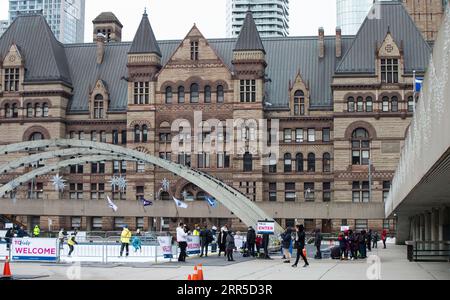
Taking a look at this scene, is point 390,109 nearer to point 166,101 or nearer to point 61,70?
point 166,101

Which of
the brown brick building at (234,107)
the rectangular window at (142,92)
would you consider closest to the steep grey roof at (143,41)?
the brown brick building at (234,107)

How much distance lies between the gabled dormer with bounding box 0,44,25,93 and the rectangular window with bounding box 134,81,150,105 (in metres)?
12.6

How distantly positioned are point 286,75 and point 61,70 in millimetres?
24159

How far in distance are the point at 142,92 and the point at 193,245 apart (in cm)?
4438

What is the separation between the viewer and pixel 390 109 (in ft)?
245

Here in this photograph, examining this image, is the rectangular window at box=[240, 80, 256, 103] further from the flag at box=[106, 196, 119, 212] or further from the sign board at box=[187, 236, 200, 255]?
the sign board at box=[187, 236, 200, 255]

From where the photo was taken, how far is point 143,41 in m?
80.0

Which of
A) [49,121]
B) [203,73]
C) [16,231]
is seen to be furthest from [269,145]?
[16,231]

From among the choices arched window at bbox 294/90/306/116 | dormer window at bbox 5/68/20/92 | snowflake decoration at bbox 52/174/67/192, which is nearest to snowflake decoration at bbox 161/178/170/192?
snowflake decoration at bbox 52/174/67/192

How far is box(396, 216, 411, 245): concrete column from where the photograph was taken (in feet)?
192

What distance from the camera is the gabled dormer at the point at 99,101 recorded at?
83875mm

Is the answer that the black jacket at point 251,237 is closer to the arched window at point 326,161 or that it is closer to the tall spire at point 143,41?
the arched window at point 326,161

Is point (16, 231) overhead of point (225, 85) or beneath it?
beneath

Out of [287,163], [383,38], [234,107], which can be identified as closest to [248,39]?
[234,107]
